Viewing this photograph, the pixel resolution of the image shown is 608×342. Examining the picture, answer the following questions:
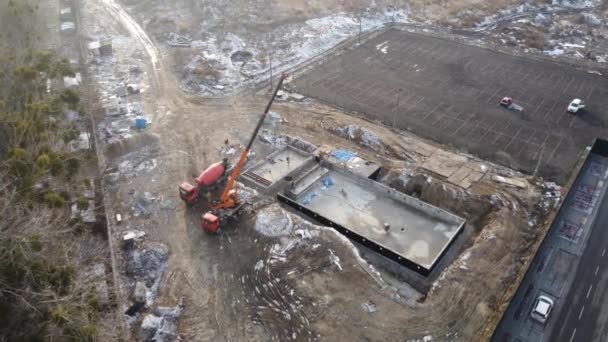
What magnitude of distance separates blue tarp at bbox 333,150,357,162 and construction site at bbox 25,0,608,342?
19 centimetres

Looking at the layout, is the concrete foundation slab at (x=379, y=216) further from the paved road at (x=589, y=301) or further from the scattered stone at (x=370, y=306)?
the paved road at (x=589, y=301)

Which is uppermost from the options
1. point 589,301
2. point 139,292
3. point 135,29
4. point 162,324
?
point 135,29

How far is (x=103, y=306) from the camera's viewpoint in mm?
23969

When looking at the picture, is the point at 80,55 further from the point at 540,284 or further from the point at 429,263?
the point at 540,284

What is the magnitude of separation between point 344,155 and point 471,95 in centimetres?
1685

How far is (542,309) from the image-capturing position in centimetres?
2417

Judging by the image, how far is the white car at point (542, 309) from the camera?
24.0 meters

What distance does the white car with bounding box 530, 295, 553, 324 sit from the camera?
24.0 metres

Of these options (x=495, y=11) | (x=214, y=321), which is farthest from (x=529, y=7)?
(x=214, y=321)

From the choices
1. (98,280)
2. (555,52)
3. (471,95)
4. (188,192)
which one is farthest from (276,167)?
(555,52)

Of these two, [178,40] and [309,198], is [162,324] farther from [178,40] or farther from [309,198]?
[178,40]

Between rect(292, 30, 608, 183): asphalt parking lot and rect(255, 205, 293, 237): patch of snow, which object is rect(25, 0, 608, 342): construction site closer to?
rect(255, 205, 293, 237): patch of snow

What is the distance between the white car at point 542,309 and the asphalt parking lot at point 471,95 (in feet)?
39.5

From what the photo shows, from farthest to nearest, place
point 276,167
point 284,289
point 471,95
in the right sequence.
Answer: point 471,95 → point 276,167 → point 284,289
